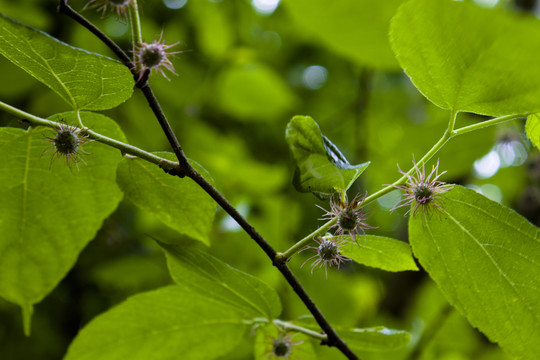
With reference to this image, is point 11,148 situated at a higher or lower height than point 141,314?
higher

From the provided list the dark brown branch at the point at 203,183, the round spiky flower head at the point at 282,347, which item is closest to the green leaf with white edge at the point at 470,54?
the dark brown branch at the point at 203,183

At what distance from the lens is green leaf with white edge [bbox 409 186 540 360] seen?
2.74 feet

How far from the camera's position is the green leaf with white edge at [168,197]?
0.94 meters

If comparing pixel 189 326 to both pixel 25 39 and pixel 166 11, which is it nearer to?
pixel 25 39

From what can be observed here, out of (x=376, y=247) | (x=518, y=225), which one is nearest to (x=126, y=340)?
(x=376, y=247)

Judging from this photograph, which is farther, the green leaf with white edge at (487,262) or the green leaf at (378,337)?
the green leaf at (378,337)

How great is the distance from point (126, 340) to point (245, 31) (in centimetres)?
224

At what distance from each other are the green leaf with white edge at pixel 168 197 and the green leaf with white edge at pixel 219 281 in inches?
1.9

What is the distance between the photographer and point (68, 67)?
A: 0.78m

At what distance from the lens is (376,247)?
2.92 feet

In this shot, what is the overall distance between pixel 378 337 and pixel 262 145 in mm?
2311

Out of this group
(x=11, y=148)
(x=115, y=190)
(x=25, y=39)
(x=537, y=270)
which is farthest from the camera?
(x=115, y=190)

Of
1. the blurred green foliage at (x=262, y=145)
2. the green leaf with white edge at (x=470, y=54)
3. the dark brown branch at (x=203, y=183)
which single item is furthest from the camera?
the blurred green foliage at (x=262, y=145)

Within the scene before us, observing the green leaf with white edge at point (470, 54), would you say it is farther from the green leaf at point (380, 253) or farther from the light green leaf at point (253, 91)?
the light green leaf at point (253, 91)
